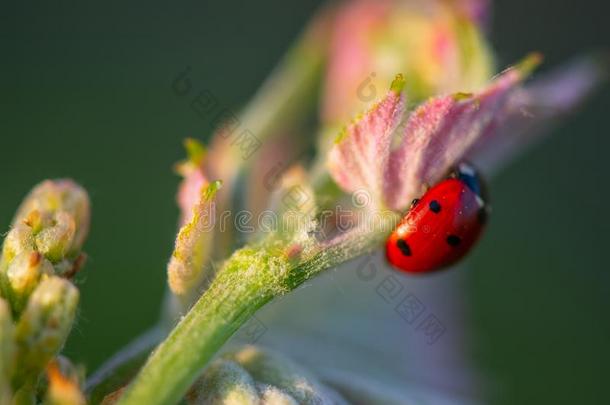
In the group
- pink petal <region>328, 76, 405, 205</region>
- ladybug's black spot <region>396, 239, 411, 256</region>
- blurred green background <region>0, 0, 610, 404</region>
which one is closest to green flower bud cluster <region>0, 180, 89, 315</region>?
pink petal <region>328, 76, 405, 205</region>

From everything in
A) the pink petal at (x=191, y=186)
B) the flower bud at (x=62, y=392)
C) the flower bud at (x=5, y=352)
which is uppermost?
the pink petal at (x=191, y=186)

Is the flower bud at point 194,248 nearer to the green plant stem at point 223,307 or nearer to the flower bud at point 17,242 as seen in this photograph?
the green plant stem at point 223,307

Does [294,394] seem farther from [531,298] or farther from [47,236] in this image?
[531,298]

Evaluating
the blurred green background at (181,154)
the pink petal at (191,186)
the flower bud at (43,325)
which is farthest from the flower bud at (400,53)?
the blurred green background at (181,154)

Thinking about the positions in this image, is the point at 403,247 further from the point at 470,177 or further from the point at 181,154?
the point at 181,154

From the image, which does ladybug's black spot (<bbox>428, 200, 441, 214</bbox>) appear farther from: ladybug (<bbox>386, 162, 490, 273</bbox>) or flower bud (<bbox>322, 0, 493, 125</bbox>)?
flower bud (<bbox>322, 0, 493, 125</bbox>)

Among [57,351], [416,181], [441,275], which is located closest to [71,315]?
[57,351]
